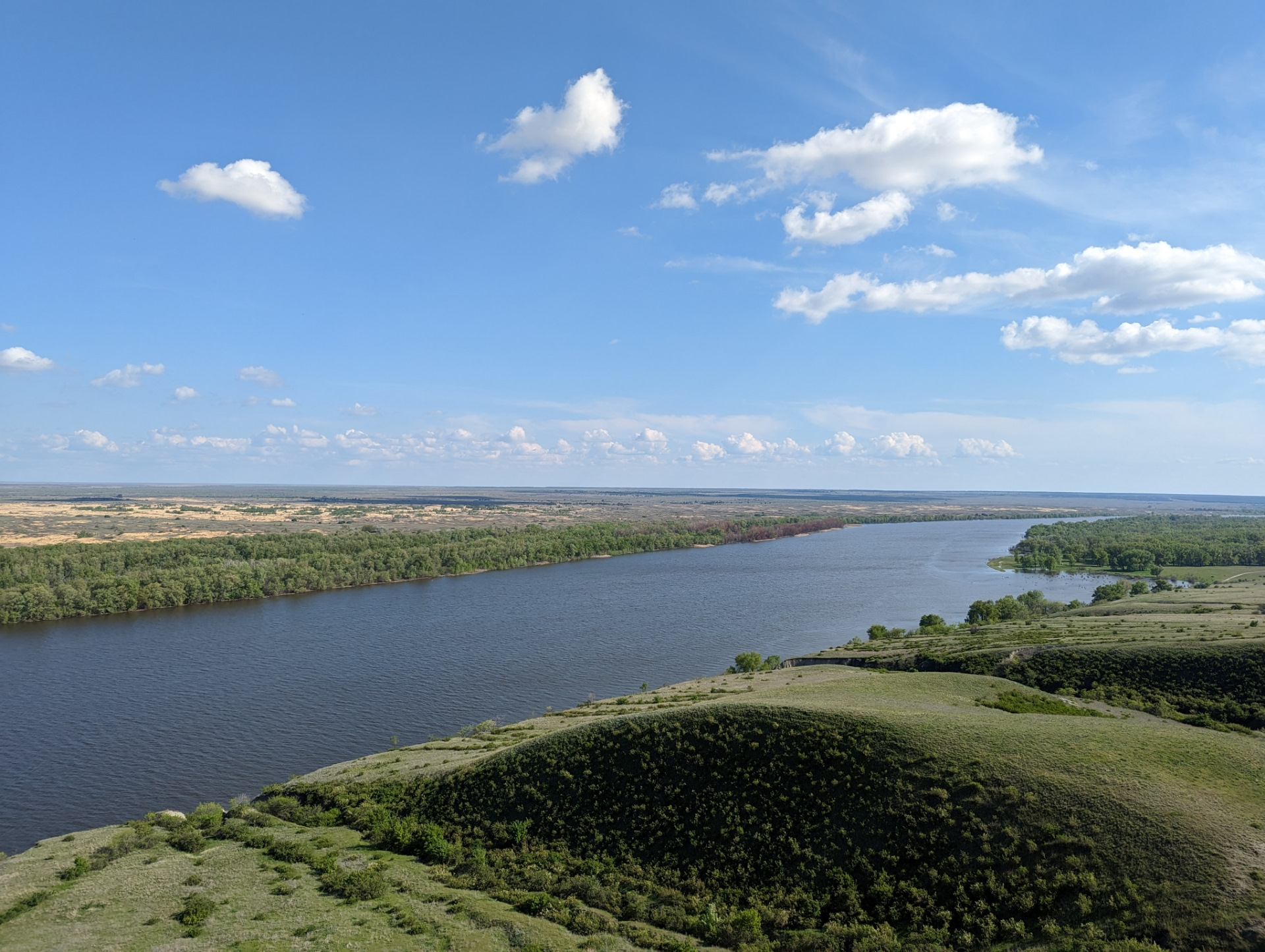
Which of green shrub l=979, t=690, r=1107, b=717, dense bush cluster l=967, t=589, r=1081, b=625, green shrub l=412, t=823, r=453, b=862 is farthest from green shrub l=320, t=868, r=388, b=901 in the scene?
dense bush cluster l=967, t=589, r=1081, b=625

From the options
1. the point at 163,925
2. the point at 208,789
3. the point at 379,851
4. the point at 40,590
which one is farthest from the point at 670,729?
the point at 40,590

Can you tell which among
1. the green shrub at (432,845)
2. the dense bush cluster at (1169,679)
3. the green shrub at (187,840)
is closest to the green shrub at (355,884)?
the green shrub at (432,845)

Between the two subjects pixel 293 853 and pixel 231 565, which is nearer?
pixel 293 853

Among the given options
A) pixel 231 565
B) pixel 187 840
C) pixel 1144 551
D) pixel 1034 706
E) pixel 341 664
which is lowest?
pixel 341 664

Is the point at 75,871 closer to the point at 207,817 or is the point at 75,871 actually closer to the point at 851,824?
the point at 207,817

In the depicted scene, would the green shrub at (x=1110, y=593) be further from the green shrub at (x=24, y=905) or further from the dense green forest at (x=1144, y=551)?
the green shrub at (x=24, y=905)

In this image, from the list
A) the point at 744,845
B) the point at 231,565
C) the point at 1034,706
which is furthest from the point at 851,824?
the point at 231,565

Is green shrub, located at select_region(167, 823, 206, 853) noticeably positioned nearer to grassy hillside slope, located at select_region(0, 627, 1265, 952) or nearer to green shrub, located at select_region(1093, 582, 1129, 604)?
grassy hillside slope, located at select_region(0, 627, 1265, 952)

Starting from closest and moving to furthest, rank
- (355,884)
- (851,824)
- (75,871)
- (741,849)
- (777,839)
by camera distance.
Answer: (355,884), (851,824), (777,839), (741,849), (75,871)
